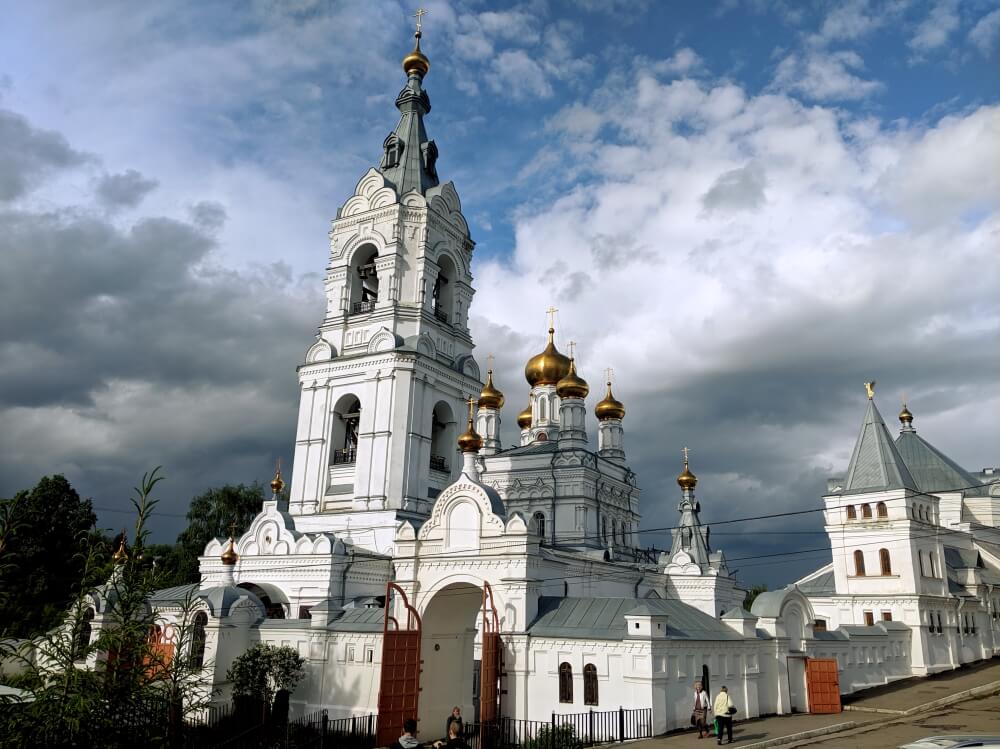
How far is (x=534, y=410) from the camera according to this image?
132ft

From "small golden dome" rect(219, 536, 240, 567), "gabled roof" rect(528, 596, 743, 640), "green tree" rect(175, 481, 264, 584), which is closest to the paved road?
"gabled roof" rect(528, 596, 743, 640)

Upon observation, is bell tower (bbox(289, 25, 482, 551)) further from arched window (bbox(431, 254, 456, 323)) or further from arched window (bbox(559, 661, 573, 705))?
arched window (bbox(559, 661, 573, 705))

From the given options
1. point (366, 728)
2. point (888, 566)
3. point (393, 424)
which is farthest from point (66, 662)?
point (888, 566)

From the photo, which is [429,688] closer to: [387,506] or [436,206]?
[387,506]

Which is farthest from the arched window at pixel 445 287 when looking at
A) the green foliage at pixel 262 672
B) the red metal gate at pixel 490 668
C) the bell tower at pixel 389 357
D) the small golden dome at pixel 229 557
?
the green foliage at pixel 262 672

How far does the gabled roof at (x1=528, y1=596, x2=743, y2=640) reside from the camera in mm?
18953

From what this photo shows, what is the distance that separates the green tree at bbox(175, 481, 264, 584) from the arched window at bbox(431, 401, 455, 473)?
1892cm

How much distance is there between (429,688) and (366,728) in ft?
8.82

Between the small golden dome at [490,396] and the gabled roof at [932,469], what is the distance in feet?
71.6

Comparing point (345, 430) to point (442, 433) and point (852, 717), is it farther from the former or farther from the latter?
point (852, 717)

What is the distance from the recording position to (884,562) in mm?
31062

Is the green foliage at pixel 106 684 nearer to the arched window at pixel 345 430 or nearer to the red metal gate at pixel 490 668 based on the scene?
the red metal gate at pixel 490 668

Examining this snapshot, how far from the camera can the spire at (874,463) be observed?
31795 millimetres

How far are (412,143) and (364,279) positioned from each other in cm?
647
